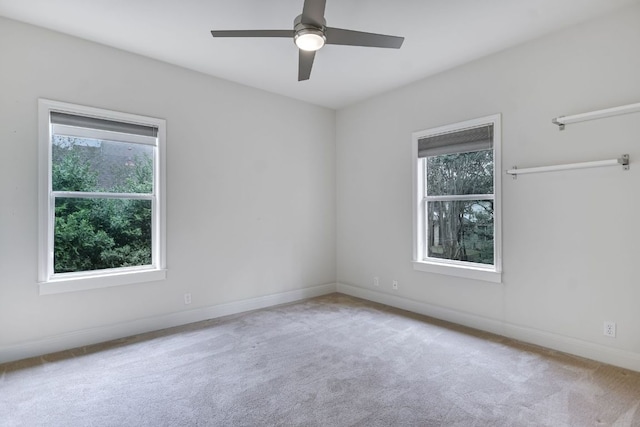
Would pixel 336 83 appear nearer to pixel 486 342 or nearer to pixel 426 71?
pixel 426 71

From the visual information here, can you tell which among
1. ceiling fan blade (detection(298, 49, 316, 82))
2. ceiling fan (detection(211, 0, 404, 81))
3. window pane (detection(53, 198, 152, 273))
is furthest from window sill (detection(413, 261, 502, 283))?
window pane (detection(53, 198, 152, 273))

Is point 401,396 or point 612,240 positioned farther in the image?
point 612,240

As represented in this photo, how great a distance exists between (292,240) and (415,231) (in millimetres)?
1653

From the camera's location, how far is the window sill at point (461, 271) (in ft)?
11.1

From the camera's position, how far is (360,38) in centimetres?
236

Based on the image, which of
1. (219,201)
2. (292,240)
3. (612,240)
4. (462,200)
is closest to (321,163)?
(292,240)

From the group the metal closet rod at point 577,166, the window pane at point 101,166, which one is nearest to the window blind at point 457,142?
the metal closet rod at point 577,166

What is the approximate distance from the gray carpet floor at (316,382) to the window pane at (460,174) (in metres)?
1.51

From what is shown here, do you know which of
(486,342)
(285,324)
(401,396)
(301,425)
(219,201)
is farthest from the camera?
(219,201)

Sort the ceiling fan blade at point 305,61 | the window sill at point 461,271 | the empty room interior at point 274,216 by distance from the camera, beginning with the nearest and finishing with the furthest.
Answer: the empty room interior at point 274,216 < the ceiling fan blade at point 305,61 < the window sill at point 461,271

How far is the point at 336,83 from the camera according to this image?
4.14 m

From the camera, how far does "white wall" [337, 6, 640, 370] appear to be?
2650 mm

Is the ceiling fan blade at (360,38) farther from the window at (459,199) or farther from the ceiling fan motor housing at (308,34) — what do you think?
the window at (459,199)

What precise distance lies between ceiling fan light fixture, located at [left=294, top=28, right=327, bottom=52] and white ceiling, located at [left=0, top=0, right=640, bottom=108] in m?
0.45
